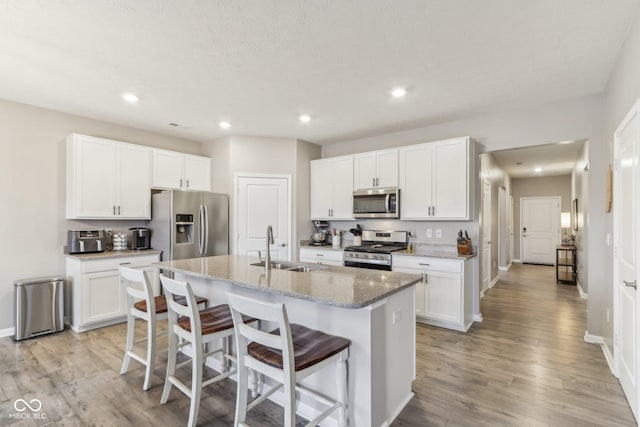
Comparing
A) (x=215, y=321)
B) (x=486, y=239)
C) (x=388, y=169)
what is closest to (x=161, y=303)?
(x=215, y=321)

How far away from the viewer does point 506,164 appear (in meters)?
7.07

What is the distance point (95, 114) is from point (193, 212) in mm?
1666

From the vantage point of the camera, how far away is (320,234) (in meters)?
5.35

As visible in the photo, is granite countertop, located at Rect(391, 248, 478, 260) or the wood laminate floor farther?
granite countertop, located at Rect(391, 248, 478, 260)

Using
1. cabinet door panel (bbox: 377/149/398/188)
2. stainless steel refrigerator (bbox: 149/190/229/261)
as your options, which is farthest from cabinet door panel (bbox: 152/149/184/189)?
cabinet door panel (bbox: 377/149/398/188)

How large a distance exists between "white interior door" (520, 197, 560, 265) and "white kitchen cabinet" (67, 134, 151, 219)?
977 centimetres

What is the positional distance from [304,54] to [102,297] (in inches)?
141

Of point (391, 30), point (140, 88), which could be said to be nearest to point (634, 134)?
point (391, 30)

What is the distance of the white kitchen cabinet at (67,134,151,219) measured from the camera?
150 inches

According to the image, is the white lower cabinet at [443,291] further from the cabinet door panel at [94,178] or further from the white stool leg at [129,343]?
the cabinet door panel at [94,178]

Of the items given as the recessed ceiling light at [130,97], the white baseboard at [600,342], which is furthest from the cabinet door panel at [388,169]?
the recessed ceiling light at [130,97]

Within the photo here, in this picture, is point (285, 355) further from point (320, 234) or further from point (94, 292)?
point (320, 234)

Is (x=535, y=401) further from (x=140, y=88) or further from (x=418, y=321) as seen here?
(x=140, y=88)

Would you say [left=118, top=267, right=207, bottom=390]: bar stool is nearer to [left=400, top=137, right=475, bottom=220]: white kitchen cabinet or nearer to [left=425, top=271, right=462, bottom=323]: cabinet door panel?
[left=425, top=271, right=462, bottom=323]: cabinet door panel
